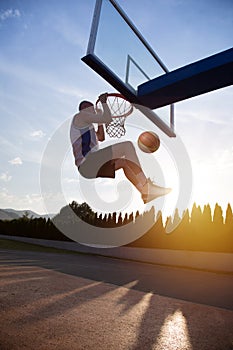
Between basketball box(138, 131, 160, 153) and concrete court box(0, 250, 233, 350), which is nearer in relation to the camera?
concrete court box(0, 250, 233, 350)

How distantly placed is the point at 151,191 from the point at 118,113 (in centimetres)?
208

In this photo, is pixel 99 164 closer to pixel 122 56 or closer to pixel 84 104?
pixel 84 104

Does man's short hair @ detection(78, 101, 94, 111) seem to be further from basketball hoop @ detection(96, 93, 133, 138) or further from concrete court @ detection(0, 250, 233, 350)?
concrete court @ detection(0, 250, 233, 350)

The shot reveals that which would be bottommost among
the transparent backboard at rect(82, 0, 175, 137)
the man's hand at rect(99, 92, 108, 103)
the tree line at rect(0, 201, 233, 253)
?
the tree line at rect(0, 201, 233, 253)

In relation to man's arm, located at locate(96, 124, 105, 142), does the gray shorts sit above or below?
below

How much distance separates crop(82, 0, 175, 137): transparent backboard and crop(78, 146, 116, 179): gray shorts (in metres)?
1.33

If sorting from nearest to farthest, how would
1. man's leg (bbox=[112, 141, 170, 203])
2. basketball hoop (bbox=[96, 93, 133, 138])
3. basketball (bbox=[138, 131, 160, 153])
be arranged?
man's leg (bbox=[112, 141, 170, 203])
basketball (bbox=[138, 131, 160, 153])
basketball hoop (bbox=[96, 93, 133, 138])

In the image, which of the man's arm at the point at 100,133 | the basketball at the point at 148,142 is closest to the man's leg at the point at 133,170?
the basketball at the point at 148,142

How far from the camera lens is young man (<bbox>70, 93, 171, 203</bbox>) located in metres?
4.59

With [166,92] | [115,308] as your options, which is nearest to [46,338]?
[115,308]

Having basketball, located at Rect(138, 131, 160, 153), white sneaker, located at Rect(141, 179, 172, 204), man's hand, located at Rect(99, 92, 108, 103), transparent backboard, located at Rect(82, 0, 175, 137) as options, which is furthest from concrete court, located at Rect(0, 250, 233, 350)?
transparent backboard, located at Rect(82, 0, 175, 137)

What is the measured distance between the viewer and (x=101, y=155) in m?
4.65

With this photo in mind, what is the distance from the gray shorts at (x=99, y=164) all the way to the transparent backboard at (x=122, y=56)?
4.37 feet

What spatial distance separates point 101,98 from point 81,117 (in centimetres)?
50
